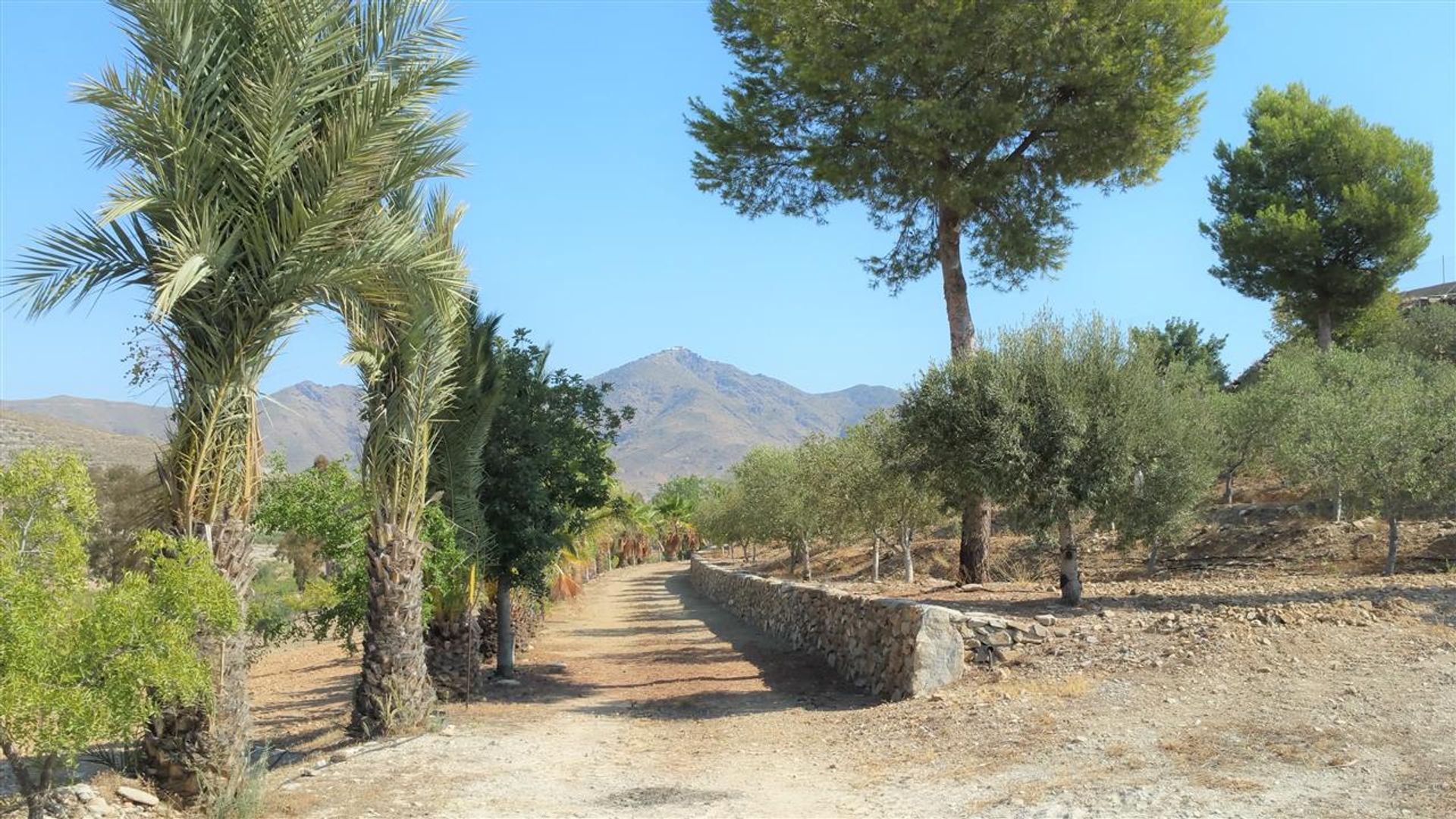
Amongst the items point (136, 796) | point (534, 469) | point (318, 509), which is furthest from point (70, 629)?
point (534, 469)

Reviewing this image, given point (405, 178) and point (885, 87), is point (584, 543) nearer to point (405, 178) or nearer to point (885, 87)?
point (885, 87)

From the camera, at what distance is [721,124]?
22219 mm

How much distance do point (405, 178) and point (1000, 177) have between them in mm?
12869

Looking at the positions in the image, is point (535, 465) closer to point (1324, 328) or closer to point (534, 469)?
point (534, 469)

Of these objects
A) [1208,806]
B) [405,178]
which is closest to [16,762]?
[405,178]

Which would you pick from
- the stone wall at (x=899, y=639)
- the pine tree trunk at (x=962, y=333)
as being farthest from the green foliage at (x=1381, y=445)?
the stone wall at (x=899, y=639)

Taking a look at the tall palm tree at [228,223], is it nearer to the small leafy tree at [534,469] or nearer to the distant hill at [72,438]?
the small leafy tree at [534,469]

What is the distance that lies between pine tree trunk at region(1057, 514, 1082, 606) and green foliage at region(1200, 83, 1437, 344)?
2538cm

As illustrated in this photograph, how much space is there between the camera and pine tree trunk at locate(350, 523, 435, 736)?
12.3 metres

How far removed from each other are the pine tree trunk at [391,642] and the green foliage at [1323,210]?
107ft

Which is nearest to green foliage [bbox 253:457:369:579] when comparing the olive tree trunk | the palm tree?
the palm tree

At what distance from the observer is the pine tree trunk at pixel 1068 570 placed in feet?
49.1

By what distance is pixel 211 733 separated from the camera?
913 cm

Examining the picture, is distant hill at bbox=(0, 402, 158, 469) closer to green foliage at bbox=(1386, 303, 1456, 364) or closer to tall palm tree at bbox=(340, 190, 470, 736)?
tall palm tree at bbox=(340, 190, 470, 736)
